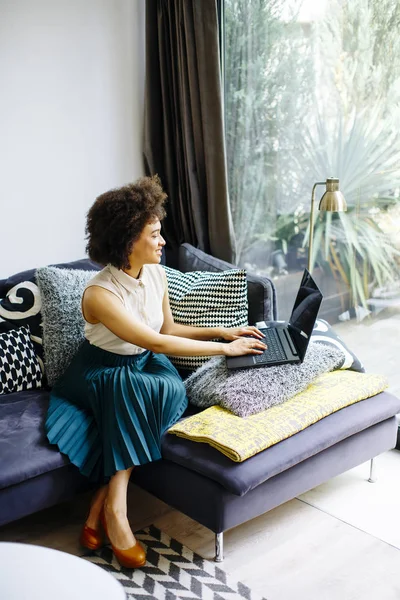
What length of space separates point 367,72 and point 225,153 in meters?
0.79

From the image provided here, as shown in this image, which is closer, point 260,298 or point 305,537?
point 305,537

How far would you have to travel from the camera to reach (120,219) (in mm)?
2455

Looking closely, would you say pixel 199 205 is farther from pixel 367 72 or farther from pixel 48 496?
pixel 48 496

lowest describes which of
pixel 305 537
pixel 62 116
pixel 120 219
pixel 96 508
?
pixel 305 537

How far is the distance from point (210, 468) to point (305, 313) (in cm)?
67

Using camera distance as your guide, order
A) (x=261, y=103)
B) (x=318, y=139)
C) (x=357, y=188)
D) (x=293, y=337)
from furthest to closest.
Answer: (x=261, y=103), (x=318, y=139), (x=357, y=188), (x=293, y=337)

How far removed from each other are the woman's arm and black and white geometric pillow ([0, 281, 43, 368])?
0.40 m

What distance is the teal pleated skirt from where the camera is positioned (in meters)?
2.35

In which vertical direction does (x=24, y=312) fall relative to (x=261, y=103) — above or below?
below

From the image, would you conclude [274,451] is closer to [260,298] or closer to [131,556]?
[131,556]

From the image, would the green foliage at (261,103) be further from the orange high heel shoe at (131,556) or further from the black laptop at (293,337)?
the orange high heel shoe at (131,556)

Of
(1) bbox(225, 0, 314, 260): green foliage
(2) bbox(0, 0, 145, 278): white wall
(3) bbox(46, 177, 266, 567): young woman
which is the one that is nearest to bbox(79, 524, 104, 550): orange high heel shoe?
(3) bbox(46, 177, 266, 567): young woman

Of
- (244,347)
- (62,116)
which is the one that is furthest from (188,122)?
(244,347)

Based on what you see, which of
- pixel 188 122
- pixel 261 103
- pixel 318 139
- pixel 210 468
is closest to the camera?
pixel 210 468
